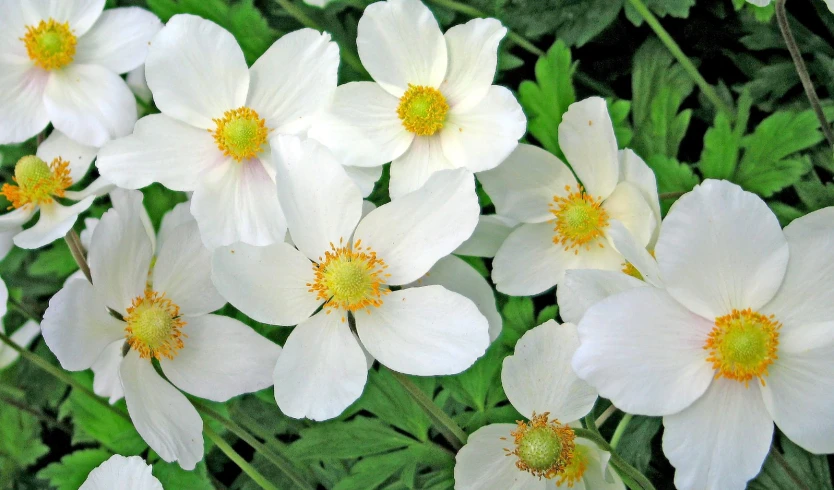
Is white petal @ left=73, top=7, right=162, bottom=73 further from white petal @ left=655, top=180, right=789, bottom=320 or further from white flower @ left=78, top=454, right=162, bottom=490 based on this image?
white petal @ left=655, top=180, right=789, bottom=320

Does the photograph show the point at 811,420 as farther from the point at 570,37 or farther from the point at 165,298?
the point at 165,298

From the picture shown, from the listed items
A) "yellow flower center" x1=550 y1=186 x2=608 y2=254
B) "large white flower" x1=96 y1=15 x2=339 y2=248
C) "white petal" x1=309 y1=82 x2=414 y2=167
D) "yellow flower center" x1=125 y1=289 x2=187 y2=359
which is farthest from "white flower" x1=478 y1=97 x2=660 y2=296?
"yellow flower center" x1=125 y1=289 x2=187 y2=359

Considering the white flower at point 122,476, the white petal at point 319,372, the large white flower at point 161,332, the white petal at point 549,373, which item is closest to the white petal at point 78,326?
the large white flower at point 161,332

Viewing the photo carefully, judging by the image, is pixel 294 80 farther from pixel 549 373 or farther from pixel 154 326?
pixel 549 373

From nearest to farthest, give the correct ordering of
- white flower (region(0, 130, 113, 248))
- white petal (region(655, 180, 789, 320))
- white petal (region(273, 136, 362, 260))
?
white petal (region(655, 180, 789, 320))
white petal (region(273, 136, 362, 260))
white flower (region(0, 130, 113, 248))

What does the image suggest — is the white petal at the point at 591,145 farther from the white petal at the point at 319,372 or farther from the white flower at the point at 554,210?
the white petal at the point at 319,372

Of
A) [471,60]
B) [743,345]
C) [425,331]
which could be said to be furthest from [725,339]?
[471,60]
